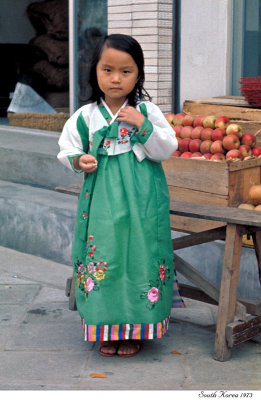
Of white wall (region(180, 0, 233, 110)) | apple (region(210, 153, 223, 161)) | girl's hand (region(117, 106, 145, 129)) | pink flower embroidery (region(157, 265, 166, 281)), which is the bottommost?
pink flower embroidery (region(157, 265, 166, 281))

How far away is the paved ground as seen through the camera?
3.29m

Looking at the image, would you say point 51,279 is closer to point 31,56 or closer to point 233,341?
point 233,341

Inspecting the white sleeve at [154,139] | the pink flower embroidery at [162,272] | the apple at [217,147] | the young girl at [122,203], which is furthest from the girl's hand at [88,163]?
the apple at [217,147]

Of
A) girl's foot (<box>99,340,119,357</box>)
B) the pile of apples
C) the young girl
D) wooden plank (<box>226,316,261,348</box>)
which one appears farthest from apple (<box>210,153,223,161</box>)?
girl's foot (<box>99,340,119,357</box>)

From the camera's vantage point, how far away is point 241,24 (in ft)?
19.4

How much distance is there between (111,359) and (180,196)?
143 cm

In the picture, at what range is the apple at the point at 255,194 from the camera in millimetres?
4441

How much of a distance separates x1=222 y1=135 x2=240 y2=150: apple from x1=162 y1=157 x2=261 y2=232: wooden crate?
0.64ft

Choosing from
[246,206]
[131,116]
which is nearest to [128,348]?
[131,116]

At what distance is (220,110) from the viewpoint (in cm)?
535

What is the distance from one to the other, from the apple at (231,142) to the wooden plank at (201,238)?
98 centimetres

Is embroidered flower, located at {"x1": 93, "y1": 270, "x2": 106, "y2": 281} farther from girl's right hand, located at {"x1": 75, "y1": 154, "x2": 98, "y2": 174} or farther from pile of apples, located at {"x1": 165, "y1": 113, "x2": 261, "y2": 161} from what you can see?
pile of apples, located at {"x1": 165, "y1": 113, "x2": 261, "y2": 161}

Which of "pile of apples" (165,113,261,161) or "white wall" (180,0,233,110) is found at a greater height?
"white wall" (180,0,233,110)

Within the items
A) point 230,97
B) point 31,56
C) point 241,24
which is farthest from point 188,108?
point 31,56
